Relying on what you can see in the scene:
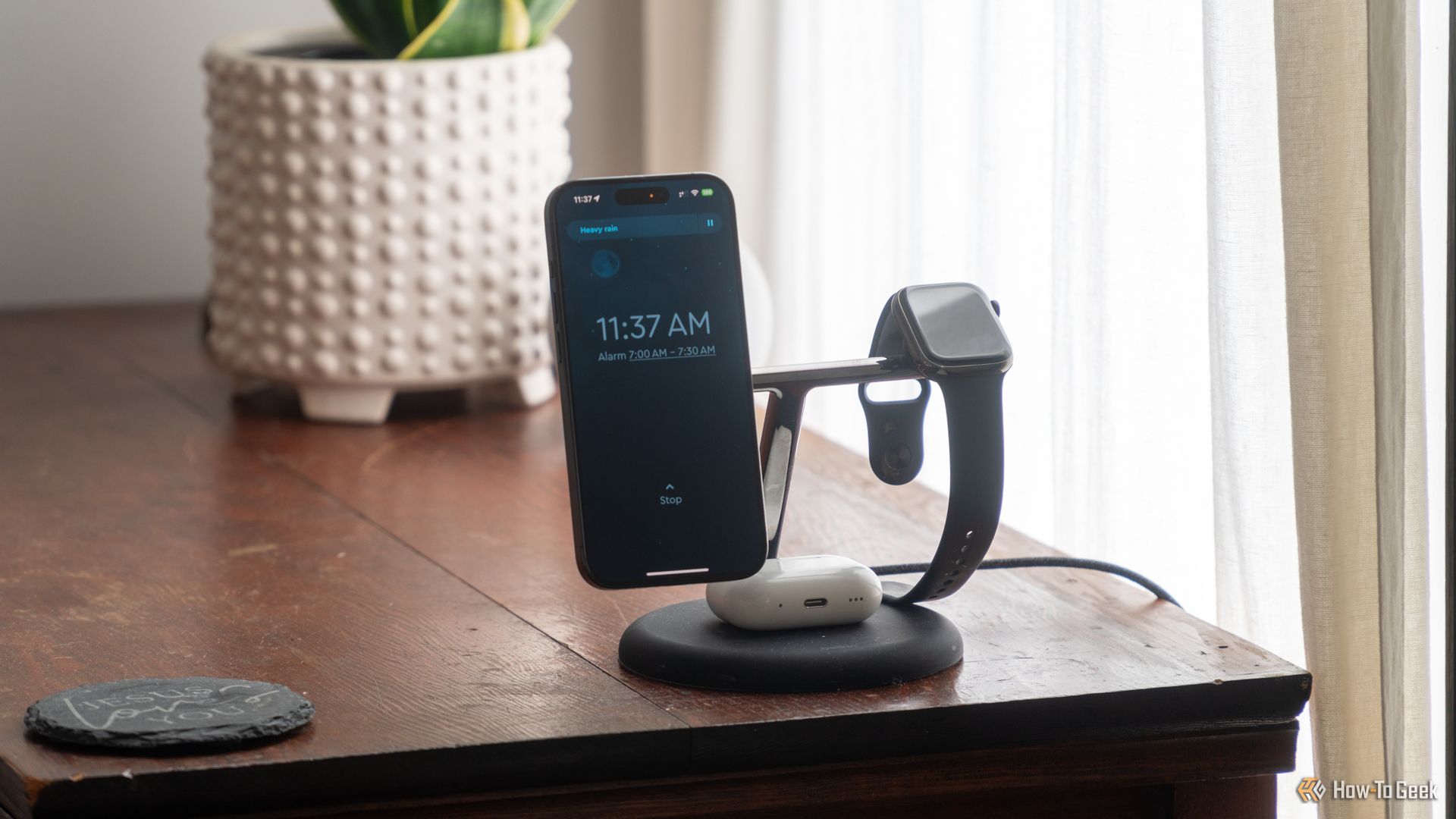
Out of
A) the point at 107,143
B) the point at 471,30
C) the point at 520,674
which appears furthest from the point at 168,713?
the point at 107,143

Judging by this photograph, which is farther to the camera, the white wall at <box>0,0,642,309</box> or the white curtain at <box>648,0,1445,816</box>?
the white wall at <box>0,0,642,309</box>

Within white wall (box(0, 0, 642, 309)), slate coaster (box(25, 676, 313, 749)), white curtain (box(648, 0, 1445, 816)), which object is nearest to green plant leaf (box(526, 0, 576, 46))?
white curtain (box(648, 0, 1445, 816))

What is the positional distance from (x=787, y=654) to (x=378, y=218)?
0.52 metres

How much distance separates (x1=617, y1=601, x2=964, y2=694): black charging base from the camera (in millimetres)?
584

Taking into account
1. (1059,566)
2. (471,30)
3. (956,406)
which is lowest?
(1059,566)

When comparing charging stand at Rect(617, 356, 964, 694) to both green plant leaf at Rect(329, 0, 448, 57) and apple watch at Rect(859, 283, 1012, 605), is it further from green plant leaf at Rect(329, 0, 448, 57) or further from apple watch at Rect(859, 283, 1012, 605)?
green plant leaf at Rect(329, 0, 448, 57)

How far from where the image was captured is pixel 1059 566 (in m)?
0.72

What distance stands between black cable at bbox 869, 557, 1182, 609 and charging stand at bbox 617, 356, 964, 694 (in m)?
0.05

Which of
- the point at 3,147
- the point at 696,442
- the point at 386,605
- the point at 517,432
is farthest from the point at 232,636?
the point at 3,147

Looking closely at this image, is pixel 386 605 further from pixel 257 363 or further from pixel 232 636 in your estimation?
pixel 257 363

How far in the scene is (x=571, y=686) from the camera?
23.5 inches

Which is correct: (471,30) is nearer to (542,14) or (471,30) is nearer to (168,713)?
(542,14)

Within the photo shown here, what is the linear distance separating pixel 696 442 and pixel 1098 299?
39 cm

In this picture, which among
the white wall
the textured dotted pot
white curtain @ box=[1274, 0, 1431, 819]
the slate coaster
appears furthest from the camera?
the white wall
